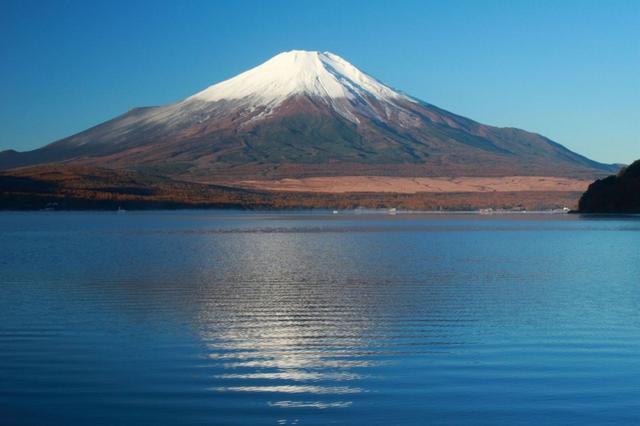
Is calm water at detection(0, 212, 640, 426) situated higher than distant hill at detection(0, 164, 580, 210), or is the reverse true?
distant hill at detection(0, 164, 580, 210)

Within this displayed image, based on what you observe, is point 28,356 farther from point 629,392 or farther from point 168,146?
point 168,146

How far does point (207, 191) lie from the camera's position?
132 metres

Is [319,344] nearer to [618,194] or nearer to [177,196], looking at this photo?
[618,194]

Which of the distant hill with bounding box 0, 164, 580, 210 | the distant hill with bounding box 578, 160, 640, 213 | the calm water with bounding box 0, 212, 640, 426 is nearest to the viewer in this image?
the calm water with bounding box 0, 212, 640, 426

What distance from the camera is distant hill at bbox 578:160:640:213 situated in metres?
86.4

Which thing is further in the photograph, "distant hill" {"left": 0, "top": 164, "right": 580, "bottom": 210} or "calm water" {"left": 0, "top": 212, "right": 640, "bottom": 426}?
"distant hill" {"left": 0, "top": 164, "right": 580, "bottom": 210}

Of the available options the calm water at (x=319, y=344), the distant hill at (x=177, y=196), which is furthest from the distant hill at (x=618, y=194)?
the calm water at (x=319, y=344)

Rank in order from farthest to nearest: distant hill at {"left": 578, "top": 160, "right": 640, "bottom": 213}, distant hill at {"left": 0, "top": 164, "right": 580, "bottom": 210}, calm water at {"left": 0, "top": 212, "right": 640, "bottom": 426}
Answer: distant hill at {"left": 0, "top": 164, "right": 580, "bottom": 210} < distant hill at {"left": 578, "top": 160, "right": 640, "bottom": 213} < calm water at {"left": 0, "top": 212, "right": 640, "bottom": 426}

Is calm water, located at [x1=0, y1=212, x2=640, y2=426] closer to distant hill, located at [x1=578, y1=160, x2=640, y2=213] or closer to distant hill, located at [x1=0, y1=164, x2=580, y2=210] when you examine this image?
distant hill, located at [x1=578, y1=160, x2=640, y2=213]

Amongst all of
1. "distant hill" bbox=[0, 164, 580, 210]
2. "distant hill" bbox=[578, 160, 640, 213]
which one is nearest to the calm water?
"distant hill" bbox=[578, 160, 640, 213]

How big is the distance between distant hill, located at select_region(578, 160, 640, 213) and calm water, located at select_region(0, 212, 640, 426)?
60.9 meters

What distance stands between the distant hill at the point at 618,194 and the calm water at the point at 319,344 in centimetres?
6087

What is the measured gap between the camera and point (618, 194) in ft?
293

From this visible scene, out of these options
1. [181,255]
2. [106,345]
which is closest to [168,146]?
[181,255]
